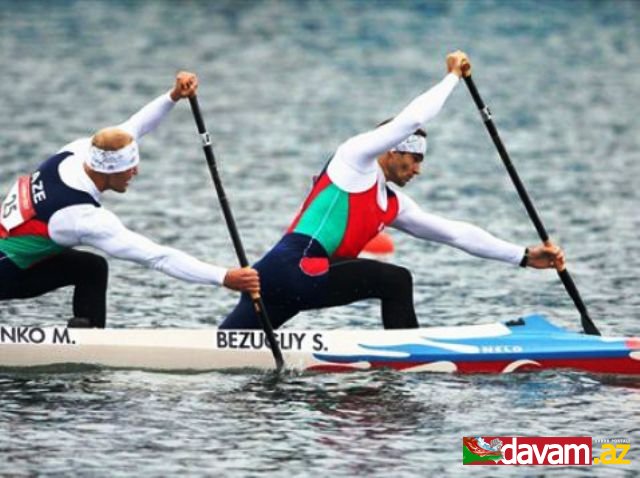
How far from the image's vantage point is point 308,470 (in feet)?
56.1

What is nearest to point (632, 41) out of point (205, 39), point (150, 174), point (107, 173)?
point (205, 39)

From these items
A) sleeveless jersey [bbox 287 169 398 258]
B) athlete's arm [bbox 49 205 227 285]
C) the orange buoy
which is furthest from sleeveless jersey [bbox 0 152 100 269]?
the orange buoy

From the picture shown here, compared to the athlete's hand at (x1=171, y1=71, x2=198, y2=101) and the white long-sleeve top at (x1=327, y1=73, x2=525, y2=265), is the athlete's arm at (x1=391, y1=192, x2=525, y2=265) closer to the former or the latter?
the white long-sleeve top at (x1=327, y1=73, x2=525, y2=265)

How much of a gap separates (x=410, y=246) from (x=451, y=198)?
3.99 meters

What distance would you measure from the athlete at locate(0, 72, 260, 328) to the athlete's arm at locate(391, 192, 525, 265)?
181 cm

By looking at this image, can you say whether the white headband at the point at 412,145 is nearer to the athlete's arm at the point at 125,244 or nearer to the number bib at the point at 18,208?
the athlete's arm at the point at 125,244

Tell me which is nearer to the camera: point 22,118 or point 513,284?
point 513,284

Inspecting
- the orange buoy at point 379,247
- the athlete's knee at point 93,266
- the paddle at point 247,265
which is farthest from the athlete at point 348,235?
the orange buoy at point 379,247

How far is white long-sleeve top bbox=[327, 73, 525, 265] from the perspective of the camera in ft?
63.4

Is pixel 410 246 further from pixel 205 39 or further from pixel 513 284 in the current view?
pixel 205 39

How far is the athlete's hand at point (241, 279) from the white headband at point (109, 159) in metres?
1.38

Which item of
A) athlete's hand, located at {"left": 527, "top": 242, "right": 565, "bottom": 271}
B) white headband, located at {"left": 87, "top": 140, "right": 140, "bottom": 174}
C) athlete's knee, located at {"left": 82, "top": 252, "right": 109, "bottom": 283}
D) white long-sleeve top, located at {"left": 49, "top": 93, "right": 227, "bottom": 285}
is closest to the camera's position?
white long-sleeve top, located at {"left": 49, "top": 93, "right": 227, "bottom": 285}

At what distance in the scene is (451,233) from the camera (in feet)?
67.6

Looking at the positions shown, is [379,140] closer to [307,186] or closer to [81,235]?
[81,235]
